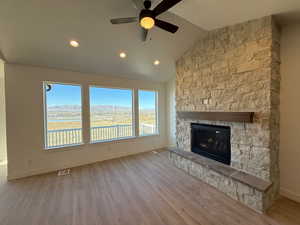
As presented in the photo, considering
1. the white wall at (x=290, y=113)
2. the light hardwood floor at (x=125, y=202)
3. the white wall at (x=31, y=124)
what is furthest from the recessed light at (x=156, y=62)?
the light hardwood floor at (x=125, y=202)

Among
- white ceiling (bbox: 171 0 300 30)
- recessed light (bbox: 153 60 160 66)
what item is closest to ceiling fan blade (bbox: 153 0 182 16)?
white ceiling (bbox: 171 0 300 30)

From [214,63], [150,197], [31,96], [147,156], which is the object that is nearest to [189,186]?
[150,197]

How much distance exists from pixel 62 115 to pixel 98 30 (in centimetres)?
247

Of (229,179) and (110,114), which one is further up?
(110,114)

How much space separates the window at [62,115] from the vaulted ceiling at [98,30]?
63 cm

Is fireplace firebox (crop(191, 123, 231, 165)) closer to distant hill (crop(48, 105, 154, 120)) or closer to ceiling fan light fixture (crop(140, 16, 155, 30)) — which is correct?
ceiling fan light fixture (crop(140, 16, 155, 30))

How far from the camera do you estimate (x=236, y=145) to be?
8.52 feet

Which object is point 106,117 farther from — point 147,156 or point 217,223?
point 217,223

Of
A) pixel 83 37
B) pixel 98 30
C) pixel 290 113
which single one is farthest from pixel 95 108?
pixel 290 113

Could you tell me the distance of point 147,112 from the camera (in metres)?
5.20

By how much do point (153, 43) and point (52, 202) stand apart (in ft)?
12.2

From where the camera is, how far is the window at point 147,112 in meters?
5.02

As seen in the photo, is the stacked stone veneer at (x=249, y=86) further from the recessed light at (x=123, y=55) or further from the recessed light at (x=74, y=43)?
the recessed light at (x=74, y=43)

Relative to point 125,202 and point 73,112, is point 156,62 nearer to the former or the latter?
point 73,112
